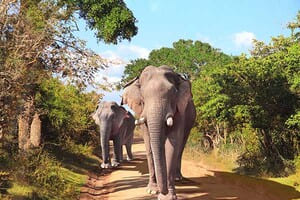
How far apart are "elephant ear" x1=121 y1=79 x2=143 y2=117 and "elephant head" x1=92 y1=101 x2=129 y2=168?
7184mm

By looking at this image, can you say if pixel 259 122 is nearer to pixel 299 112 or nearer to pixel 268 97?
pixel 268 97

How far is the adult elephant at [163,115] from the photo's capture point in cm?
984

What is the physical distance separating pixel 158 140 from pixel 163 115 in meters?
0.57

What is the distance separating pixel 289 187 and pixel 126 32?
25.2 ft

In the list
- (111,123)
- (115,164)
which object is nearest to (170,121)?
(111,123)

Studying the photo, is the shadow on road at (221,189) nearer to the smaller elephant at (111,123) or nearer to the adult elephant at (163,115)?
the adult elephant at (163,115)

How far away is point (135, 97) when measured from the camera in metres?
11.6

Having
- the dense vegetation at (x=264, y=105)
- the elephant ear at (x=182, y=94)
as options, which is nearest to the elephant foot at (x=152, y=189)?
the elephant ear at (x=182, y=94)

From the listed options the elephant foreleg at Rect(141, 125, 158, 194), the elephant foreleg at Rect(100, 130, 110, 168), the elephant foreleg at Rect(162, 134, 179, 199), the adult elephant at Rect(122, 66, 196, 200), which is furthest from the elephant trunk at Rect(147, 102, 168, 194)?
the elephant foreleg at Rect(100, 130, 110, 168)

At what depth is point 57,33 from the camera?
12.8 meters

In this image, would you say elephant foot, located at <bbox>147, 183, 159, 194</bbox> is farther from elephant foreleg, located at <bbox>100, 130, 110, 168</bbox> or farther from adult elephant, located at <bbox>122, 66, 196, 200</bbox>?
elephant foreleg, located at <bbox>100, 130, 110, 168</bbox>

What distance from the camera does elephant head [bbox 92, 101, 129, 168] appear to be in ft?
62.5

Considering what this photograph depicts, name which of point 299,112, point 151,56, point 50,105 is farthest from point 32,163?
point 151,56

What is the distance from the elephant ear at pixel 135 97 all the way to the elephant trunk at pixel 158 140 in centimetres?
158
